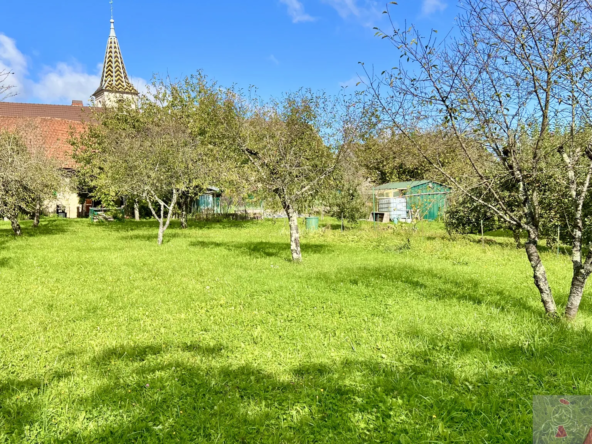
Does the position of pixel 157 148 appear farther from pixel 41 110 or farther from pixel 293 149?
pixel 41 110

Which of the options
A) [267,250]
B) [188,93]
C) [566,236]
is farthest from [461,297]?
[188,93]

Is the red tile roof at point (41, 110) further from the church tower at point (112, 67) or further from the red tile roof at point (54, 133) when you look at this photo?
the red tile roof at point (54, 133)

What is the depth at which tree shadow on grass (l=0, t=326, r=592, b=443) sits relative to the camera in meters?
3.15

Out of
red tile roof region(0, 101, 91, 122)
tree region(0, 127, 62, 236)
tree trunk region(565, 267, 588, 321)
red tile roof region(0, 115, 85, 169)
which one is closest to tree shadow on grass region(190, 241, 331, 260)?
tree trunk region(565, 267, 588, 321)

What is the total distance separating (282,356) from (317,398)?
3.26ft

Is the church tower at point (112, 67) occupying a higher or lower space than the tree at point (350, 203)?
higher

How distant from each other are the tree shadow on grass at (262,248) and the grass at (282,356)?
3.28 meters

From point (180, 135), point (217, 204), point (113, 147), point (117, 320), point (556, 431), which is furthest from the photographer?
point (217, 204)

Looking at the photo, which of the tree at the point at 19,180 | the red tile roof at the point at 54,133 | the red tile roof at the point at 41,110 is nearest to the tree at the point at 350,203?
the tree at the point at 19,180

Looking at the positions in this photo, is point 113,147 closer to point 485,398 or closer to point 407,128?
point 407,128

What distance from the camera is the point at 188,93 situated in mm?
24422

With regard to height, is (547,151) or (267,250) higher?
(547,151)

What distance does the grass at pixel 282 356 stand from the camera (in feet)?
10.6

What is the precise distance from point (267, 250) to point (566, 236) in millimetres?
10245
